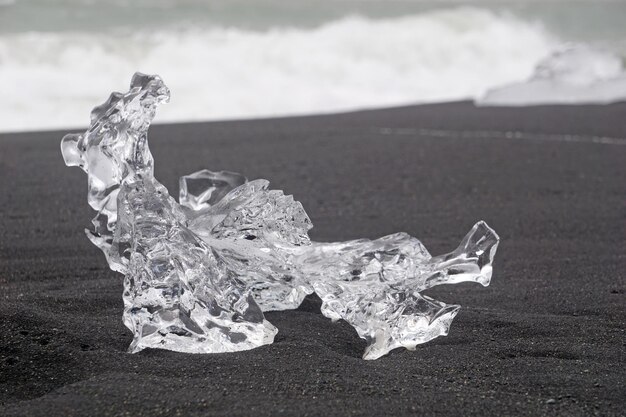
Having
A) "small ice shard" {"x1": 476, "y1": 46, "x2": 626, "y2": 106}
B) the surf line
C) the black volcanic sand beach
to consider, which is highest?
"small ice shard" {"x1": 476, "y1": 46, "x2": 626, "y2": 106}

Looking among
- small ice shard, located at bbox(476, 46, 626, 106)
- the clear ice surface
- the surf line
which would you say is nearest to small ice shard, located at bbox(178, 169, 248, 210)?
the clear ice surface

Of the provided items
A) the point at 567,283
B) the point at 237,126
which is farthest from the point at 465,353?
the point at 237,126

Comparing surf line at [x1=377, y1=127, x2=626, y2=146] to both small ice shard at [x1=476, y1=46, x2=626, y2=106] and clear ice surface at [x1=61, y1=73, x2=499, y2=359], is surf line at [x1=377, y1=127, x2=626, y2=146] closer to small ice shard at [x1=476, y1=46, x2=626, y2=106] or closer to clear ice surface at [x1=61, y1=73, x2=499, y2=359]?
small ice shard at [x1=476, y1=46, x2=626, y2=106]

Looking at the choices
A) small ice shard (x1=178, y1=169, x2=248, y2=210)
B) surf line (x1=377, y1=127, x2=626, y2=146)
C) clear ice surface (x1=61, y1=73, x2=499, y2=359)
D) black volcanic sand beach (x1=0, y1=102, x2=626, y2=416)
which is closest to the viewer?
black volcanic sand beach (x1=0, y1=102, x2=626, y2=416)

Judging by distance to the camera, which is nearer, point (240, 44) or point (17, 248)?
point (17, 248)

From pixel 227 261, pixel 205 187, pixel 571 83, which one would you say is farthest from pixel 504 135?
pixel 227 261

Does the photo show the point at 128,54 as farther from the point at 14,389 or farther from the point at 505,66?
the point at 14,389
